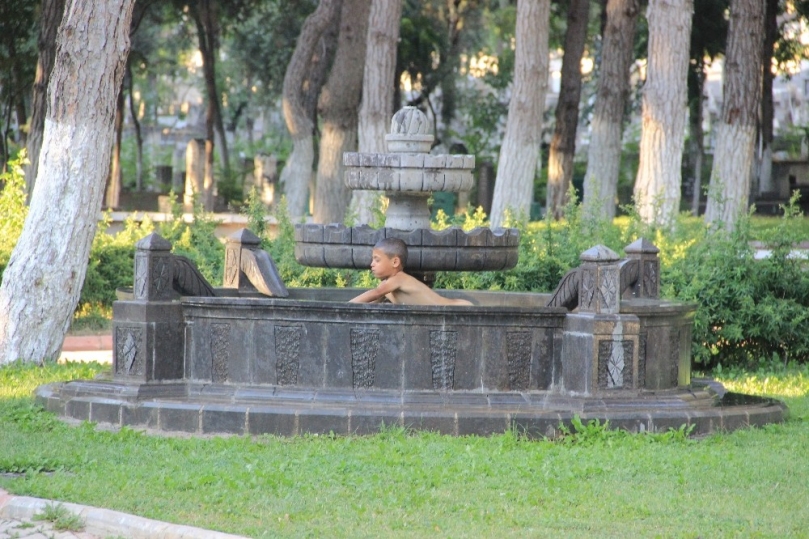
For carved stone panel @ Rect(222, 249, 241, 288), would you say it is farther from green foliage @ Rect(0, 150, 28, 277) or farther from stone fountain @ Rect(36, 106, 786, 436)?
green foliage @ Rect(0, 150, 28, 277)

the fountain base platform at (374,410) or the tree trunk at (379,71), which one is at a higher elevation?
the tree trunk at (379,71)

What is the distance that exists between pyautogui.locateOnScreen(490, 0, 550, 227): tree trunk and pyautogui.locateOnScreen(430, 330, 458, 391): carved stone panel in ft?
33.9

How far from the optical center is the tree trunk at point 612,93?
22594 mm

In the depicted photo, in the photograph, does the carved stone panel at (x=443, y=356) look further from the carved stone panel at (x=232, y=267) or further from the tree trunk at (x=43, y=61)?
the tree trunk at (x=43, y=61)

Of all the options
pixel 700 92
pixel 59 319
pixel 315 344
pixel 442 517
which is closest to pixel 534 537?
pixel 442 517

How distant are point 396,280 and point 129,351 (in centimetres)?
181

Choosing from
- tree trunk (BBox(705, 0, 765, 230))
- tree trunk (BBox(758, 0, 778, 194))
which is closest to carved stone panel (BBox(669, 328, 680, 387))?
tree trunk (BBox(705, 0, 765, 230))

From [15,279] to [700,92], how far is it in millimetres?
26499

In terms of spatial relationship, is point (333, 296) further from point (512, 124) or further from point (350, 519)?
point (512, 124)

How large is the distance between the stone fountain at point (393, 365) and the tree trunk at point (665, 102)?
25.2 ft

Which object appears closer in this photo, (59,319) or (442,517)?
(442,517)

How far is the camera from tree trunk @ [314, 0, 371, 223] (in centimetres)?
2083

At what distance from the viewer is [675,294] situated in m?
11.8

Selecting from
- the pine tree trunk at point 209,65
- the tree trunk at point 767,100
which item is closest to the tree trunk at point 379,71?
the tree trunk at point 767,100
